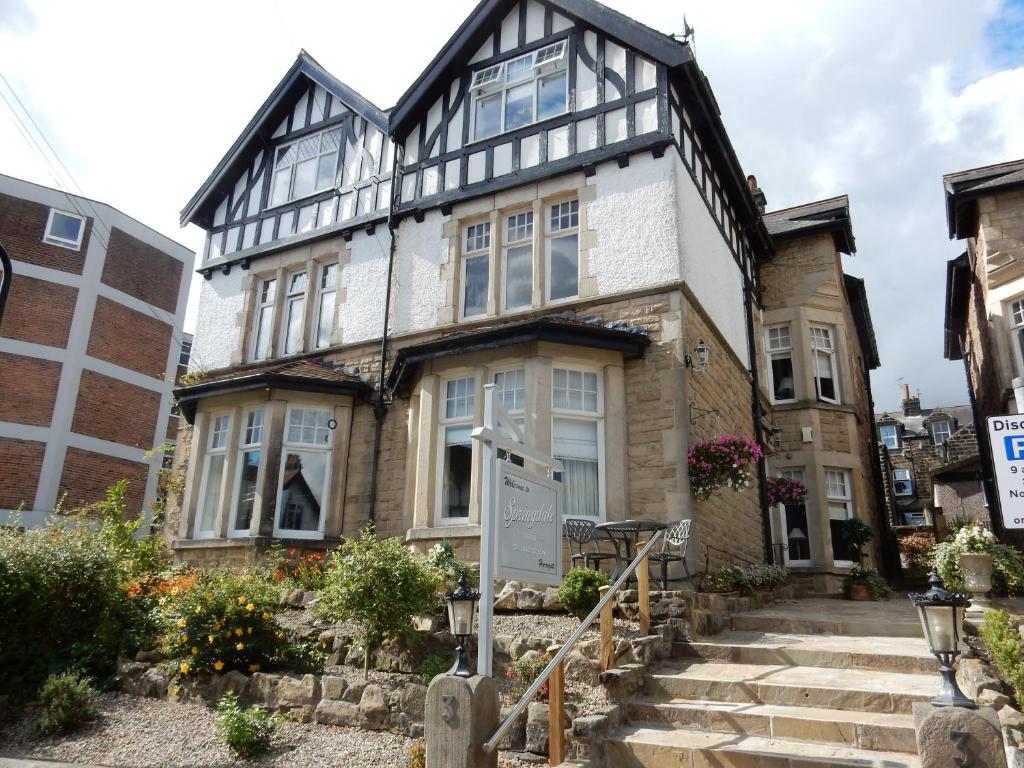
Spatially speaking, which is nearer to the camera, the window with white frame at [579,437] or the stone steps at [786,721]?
the stone steps at [786,721]

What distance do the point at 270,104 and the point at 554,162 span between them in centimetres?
733

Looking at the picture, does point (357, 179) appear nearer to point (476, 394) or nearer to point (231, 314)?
point (231, 314)

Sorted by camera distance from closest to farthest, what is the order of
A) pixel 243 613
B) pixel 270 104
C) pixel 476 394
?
pixel 243 613
pixel 476 394
pixel 270 104

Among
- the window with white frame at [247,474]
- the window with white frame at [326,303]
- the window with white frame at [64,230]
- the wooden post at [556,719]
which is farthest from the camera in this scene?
the window with white frame at [64,230]

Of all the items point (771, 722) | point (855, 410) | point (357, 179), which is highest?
point (357, 179)

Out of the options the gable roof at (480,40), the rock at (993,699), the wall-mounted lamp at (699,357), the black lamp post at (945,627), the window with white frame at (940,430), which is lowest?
the rock at (993,699)

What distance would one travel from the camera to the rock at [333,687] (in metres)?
7.36

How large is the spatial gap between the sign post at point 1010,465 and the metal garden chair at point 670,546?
14.3ft

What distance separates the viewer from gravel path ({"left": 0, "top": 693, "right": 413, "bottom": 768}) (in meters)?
6.46

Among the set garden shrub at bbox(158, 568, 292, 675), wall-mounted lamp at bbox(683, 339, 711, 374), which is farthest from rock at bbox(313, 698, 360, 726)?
wall-mounted lamp at bbox(683, 339, 711, 374)

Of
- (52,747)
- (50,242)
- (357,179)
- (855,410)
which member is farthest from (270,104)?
(855,410)

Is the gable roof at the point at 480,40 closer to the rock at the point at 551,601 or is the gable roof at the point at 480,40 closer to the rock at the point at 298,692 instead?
the rock at the point at 551,601

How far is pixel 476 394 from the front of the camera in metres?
11.5

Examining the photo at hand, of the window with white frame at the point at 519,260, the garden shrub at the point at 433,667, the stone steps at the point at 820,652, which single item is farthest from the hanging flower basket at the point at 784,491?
the garden shrub at the point at 433,667
